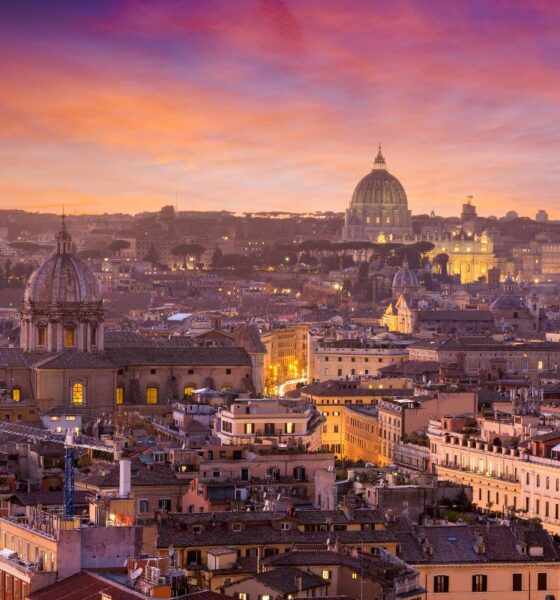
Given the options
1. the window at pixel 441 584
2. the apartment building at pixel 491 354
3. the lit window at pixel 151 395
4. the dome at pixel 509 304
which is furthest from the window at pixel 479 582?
the dome at pixel 509 304

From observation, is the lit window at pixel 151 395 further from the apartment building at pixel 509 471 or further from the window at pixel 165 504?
the window at pixel 165 504

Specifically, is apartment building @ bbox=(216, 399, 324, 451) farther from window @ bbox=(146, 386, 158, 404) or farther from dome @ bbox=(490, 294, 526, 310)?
dome @ bbox=(490, 294, 526, 310)

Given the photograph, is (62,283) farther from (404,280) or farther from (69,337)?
(404,280)

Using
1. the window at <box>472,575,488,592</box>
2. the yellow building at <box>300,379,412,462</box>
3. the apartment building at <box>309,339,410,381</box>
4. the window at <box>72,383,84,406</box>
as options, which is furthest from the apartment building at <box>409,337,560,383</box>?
the window at <box>472,575,488,592</box>

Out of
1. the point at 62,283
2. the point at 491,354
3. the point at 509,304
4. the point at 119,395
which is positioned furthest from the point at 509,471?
the point at 509,304

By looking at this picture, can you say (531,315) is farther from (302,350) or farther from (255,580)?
(255,580)

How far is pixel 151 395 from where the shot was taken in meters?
72.5

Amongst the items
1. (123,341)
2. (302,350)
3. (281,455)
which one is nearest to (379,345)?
(302,350)

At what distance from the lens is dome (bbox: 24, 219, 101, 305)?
7219cm

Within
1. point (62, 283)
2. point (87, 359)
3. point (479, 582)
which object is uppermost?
point (62, 283)

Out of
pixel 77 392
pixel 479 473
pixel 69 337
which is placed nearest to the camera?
pixel 479 473

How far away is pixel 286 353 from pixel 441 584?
77.4 meters

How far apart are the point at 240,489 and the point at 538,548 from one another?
22.8ft

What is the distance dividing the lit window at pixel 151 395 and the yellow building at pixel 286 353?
29899 mm
